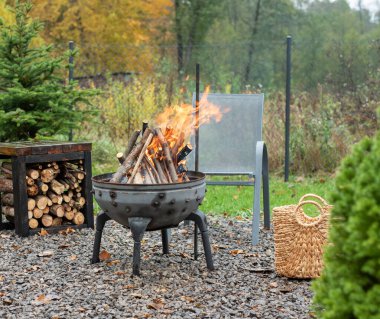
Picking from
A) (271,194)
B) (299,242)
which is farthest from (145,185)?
(271,194)

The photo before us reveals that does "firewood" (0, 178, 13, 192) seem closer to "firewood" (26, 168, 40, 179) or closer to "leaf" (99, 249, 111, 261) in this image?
"firewood" (26, 168, 40, 179)

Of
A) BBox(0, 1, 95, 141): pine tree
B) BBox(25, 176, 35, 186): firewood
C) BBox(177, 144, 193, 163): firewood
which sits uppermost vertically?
BBox(0, 1, 95, 141): pine tree

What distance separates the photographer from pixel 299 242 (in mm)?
3748

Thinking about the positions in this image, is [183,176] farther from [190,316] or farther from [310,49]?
[310,49]

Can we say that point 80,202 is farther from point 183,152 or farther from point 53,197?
point 183,152

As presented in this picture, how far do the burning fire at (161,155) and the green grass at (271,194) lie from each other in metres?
1.73

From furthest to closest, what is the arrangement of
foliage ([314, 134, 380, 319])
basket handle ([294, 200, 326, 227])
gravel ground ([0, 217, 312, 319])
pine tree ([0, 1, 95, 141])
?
pine tree ([0, 1, 95, 141]), basket handle ([294, 200, 326, 227]), gravel ground ([0, 217, 312, 319]), foliage ([314, 134, 380, 319])

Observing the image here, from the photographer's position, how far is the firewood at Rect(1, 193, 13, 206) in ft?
16.4

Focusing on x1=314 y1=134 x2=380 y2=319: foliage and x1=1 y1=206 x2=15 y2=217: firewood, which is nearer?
x1=314 y1=134 x2=380 y2=319: foliage

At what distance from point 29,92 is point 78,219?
1081mm

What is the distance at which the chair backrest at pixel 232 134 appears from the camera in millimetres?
5117

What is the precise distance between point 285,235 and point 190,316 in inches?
35.1

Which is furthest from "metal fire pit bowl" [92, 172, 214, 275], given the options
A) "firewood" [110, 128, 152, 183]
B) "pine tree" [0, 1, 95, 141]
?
"pine tree" [0, 1, 95, 141]

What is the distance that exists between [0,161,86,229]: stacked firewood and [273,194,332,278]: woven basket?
185cm
